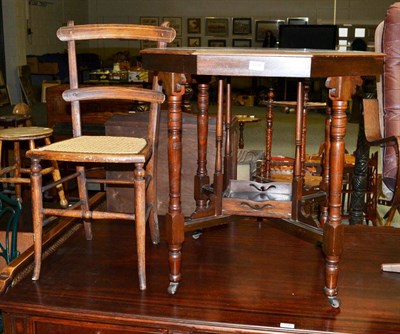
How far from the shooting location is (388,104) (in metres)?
2.56

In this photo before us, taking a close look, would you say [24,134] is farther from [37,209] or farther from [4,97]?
[4,97]

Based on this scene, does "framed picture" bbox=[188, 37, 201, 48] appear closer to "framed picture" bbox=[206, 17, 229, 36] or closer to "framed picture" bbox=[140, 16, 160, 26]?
"framed picture" bbox=[206, 17, 229, 36]

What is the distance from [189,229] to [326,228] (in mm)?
667

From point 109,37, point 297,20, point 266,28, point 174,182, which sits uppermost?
point 297,20

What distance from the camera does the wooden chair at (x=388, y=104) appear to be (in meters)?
2.47

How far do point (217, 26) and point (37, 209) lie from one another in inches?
487

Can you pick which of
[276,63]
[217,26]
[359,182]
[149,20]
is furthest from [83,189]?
[149,20]

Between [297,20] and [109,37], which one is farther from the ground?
[297,20]

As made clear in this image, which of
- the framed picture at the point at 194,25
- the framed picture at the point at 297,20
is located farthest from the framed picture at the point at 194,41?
the framed picture at the point at 297,20

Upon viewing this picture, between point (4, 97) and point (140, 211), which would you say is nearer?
point (140, 211)

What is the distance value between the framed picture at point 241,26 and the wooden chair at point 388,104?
11.7 metres

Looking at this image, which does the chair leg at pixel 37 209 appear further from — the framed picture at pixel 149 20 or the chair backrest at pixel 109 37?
the framed picture at pixel 149 20

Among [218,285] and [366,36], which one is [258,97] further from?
[218,285]

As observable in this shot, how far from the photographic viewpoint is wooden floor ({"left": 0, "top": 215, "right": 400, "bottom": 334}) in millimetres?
2047
